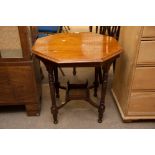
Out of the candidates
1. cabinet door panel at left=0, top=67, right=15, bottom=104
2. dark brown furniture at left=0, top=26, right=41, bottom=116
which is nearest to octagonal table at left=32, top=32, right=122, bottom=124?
dark brown furniture at left=0, top=26, right=41, bottom=116

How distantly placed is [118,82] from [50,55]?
0.82 meters

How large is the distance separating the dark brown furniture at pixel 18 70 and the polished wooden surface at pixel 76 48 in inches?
4.5

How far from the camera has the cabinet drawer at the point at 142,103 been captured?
1480 millimetres

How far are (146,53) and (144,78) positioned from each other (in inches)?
8.3

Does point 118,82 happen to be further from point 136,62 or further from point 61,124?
point 61,124

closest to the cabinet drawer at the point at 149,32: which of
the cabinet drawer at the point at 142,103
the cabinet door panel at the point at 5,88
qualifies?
the cabinet drawer at the point at 142,103

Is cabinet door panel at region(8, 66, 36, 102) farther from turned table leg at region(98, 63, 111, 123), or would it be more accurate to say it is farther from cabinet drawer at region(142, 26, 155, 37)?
cabinet drawer at region(142, 26, 155, 37)

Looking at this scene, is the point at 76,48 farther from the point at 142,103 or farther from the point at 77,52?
the point at 142,103

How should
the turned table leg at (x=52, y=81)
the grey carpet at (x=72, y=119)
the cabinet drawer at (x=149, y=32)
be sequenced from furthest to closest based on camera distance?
the grey carpet at (x=72, y=119), the turned table leg at (x=52, y=81), the cabinet drawer at (x=149, y=32)

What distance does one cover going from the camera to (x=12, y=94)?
1569 mm

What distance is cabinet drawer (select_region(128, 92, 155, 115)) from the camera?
4.86 ft

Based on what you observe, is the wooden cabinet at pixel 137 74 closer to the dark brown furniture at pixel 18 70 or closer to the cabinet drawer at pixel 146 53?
the cabinet drawer at pixel 146 53

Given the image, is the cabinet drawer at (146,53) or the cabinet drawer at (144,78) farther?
the cabinet drawer at (144,78)
